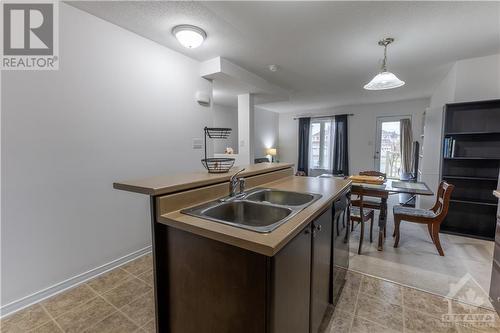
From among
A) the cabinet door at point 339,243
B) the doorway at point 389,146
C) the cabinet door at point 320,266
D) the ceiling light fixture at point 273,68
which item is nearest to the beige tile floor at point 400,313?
the cabinet door at point 339,243

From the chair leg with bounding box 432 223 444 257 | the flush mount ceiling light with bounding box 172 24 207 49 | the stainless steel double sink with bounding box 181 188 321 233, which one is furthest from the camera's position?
the chair leg with bounding box 432 223 444 257

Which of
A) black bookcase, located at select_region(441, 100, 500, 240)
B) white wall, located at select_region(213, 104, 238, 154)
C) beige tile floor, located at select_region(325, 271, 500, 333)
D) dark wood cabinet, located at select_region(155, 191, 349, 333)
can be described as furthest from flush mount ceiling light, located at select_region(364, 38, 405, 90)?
white wall, located at select_region(213, 104, 238, 154)

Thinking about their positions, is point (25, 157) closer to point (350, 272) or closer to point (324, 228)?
point (324, 228)

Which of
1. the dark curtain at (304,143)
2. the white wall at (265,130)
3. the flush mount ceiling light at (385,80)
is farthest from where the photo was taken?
the dark curtain at (304,143)

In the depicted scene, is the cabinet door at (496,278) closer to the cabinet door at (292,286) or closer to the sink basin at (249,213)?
the cabinet door at (292,286)

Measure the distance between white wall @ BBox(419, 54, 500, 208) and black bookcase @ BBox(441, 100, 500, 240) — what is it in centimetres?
13

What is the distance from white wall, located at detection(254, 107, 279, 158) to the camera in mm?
6645

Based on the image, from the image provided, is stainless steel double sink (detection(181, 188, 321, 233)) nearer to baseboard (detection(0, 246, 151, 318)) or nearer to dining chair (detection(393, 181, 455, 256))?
baseboard (detection(0, 246, 151, 318))

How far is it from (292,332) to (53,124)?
2.22 metres

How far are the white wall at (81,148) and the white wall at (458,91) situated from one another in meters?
3.77

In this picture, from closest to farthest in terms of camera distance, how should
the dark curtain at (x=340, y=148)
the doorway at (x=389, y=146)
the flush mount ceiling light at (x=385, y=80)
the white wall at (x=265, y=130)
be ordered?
the flush mount ceiling light at (x=385, y=80) < the doorway at (x=389, y=146) < the dark curtain at (x=340, y=148) < the white wall at (x=265, y=130)

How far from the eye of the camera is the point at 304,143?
7.14 m

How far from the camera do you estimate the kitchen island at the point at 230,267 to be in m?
0.87

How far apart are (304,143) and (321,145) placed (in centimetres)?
53
